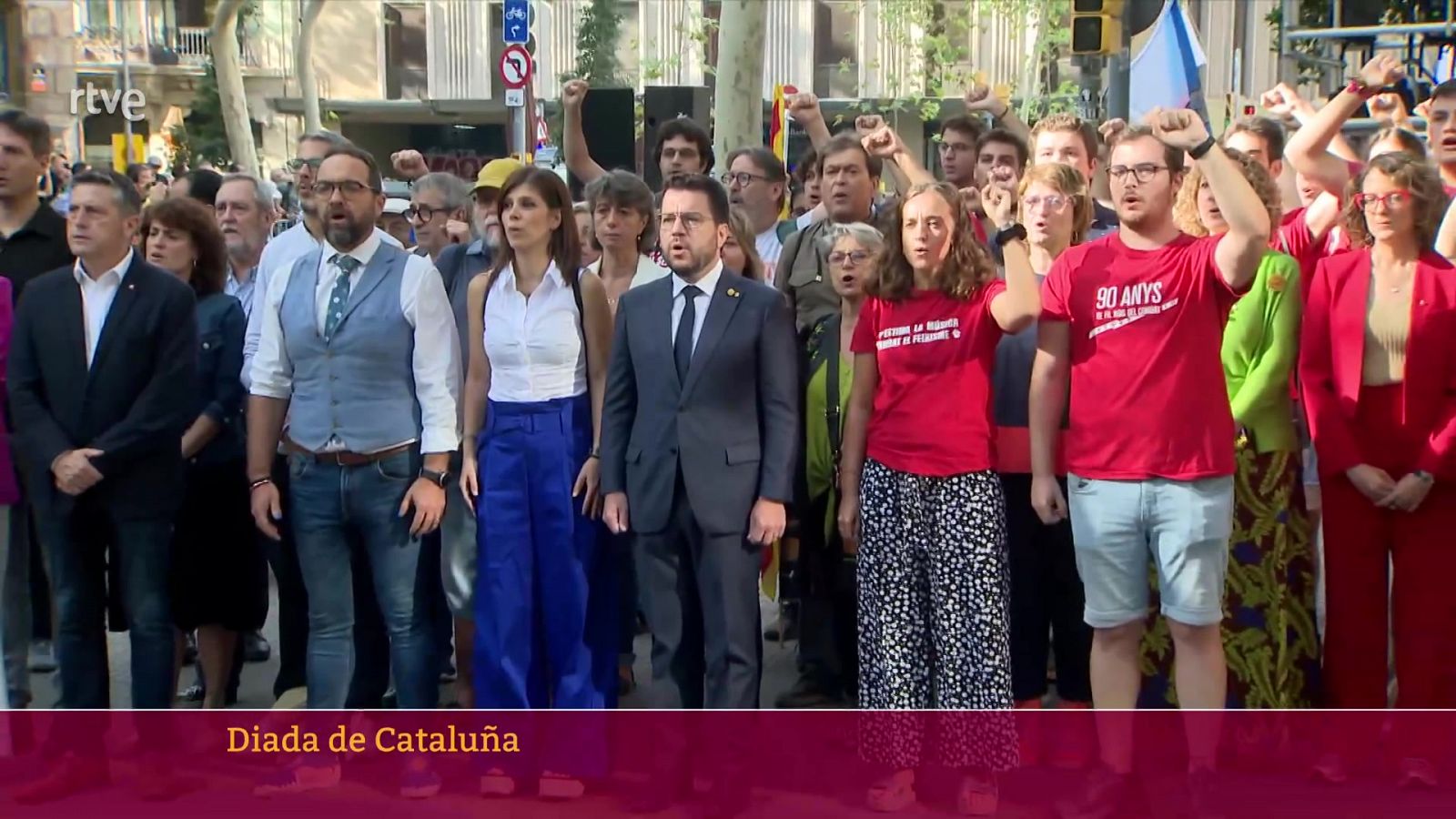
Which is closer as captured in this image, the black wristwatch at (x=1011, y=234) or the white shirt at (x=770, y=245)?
the black wristwatch at (x=1011, y=234)

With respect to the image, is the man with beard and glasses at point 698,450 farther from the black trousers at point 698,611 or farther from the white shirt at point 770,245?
the white shirt at point 770,245

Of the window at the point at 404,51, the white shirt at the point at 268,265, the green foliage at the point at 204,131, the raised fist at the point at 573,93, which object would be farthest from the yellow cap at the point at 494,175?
the window at the point at 404,51

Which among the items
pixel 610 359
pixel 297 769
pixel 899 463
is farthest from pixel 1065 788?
pixel 297 769

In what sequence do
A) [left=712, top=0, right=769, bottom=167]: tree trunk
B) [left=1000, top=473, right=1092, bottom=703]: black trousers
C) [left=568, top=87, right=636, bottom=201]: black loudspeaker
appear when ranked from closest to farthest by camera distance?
[left=1000, top=473, right=1092, bottom=703]: black trousers
[left=568, top=87, right=636, bottom=201]: black loudspeaker
[left=712, top=0, right=769, bottom=167]: tree trunk

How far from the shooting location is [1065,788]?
5.38 metres

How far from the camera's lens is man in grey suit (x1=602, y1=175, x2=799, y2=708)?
546 cm

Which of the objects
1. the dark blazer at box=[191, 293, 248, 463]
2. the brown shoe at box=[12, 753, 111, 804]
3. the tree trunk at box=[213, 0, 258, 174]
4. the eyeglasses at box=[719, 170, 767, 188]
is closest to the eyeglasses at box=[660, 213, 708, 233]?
the dark blazer at box=[191, 293, 248, 463]

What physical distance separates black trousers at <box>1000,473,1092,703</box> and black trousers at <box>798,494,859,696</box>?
689mm

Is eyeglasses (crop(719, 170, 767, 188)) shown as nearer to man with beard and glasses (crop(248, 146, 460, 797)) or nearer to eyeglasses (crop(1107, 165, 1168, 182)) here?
man with beard and glasses (crop(248, 146, 460, 797))

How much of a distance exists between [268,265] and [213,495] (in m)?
0.96

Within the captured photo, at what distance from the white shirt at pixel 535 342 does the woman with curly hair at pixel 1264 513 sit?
206cm

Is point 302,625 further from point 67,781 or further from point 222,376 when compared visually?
point 67,781

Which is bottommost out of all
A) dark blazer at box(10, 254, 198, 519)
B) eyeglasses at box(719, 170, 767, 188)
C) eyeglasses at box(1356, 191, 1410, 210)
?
dark blazer at box(10, 254, 198, 519)

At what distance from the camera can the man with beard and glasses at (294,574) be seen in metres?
6.32
